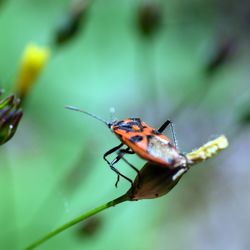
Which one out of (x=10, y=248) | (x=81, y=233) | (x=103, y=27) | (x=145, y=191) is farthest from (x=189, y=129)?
(x=145, y=191)

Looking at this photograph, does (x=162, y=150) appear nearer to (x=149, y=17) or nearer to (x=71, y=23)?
(x=71, y=23)

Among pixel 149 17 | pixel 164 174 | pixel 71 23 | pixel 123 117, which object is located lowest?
pixel 164 174

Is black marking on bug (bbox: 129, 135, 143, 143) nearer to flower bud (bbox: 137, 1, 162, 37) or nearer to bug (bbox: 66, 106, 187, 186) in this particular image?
bug (bbox: 66, 106, 187, 186)

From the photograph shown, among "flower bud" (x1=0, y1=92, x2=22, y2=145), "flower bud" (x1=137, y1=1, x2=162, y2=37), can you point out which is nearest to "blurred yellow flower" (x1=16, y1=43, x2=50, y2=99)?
"flower bud" (x1=137, y1=1, x2=162, y2=37)

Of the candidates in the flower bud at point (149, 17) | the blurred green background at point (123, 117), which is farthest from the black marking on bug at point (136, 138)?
the flower bud at point (149, 17)

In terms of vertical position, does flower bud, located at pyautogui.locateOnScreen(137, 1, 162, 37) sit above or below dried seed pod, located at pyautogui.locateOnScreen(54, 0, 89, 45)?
below

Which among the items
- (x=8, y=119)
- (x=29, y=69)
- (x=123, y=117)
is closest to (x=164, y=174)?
(x=8, y=119)

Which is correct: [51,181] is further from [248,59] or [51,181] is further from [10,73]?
[248,59]
